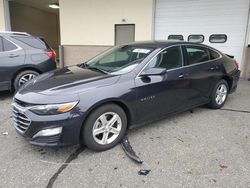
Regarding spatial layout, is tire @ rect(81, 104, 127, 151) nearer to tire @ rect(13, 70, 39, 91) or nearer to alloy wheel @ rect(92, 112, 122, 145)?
alloy wheel @ rect(92, 112, 122, 145)

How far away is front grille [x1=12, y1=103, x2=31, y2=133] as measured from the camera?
104 inches

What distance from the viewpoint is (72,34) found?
10133mm

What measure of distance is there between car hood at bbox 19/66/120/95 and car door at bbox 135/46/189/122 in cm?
49

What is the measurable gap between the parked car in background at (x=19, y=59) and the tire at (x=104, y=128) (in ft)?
10.7

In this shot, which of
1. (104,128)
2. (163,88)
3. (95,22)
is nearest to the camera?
(104,128)

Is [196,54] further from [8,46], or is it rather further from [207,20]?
[207,20]

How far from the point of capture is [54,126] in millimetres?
2539

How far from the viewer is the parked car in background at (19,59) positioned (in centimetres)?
505

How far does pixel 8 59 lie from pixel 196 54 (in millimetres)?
4058

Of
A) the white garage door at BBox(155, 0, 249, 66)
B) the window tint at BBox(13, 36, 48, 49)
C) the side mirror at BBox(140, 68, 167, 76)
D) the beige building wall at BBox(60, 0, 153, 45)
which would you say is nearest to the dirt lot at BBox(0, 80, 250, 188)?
the side mirror at BBox(140, 68, 167, 76)

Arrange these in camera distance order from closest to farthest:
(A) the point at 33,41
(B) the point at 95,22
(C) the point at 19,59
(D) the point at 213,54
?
(D) the point at 213,54, (C) the point at 19,59, (A) the point at 33,41, (B) the point at 95,22

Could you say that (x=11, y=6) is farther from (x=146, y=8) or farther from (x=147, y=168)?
(x=147, y=168)

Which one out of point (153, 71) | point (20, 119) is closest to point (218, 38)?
point (153, 71)

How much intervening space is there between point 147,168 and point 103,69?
5.25ft
